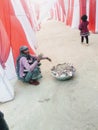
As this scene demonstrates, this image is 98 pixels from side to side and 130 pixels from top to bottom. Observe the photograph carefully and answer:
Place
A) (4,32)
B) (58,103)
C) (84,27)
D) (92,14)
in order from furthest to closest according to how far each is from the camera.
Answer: (92,14) → (84,27) → (4,32) → (58,103)

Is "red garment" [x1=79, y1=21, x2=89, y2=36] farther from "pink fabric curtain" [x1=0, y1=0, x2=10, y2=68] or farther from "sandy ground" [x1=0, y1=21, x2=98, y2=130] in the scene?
"pink fabric curtain" [x1=0, y1=0, x2=10, y2=68]

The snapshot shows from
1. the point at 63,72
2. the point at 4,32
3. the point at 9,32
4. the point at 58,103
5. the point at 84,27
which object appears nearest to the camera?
the point at 58,103

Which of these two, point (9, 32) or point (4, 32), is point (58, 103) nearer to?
point (4, 32)

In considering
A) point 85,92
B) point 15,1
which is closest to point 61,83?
point 85,92

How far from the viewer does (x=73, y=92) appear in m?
3.39

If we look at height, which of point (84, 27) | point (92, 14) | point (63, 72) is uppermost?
point (92, 14)

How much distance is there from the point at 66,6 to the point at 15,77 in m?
6.41

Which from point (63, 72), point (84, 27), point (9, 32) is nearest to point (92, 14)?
point (84, 27)

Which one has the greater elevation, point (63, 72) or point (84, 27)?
point (84, 27)

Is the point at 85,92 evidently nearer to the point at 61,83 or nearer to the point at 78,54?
the point at 61,83

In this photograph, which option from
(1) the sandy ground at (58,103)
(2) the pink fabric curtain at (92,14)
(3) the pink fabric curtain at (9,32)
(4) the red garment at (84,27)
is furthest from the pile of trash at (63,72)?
(2) the pink fabric curtain at (92,14)

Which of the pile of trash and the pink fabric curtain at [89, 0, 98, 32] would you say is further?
the pink fabric curtain at [89, 0, 98, 32]

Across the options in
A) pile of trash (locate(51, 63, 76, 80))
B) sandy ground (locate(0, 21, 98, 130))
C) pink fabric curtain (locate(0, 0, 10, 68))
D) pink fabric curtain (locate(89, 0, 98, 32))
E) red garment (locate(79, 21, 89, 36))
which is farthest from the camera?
pink fabric curtain (locate(89, 0, 98, 32))

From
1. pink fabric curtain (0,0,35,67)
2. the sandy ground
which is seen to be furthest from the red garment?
pink fabric curtain (0,0,35,67)
